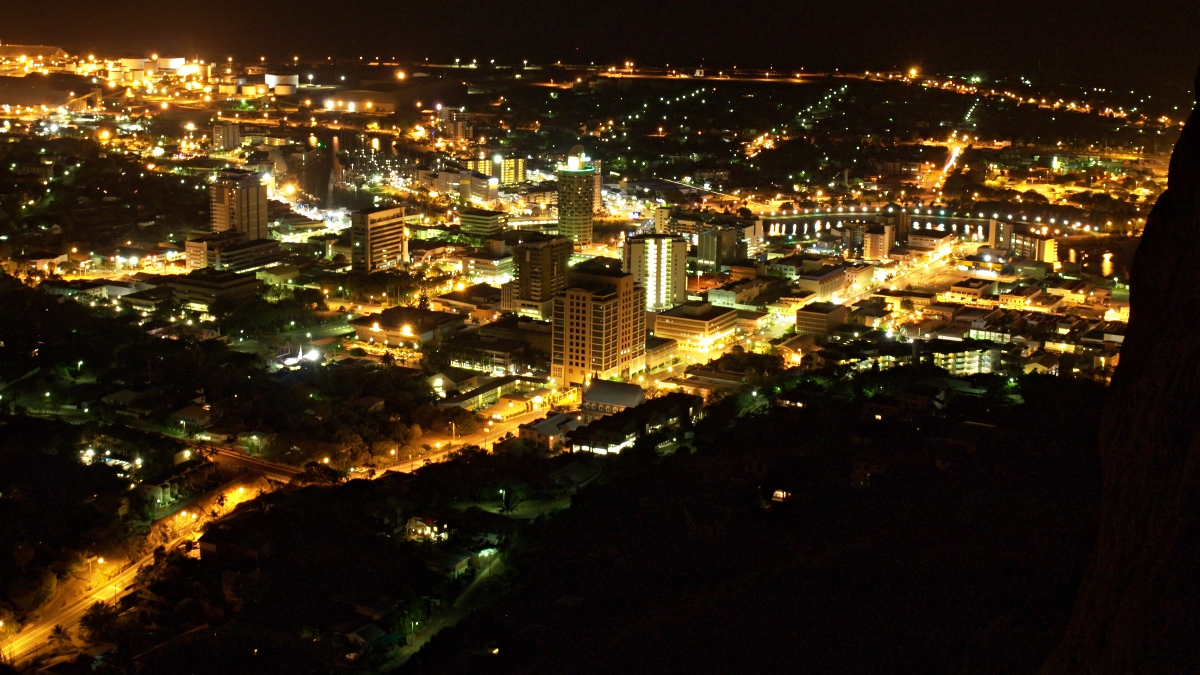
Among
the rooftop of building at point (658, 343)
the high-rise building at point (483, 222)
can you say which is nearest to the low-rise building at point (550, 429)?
the rooftop of building at point (658, 343)

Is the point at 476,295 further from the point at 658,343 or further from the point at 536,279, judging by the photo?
the point at 658,343

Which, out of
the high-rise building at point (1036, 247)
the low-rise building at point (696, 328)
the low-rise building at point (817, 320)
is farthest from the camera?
the high-rise building at point (1036, 247)

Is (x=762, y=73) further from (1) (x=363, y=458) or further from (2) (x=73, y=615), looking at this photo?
(2) (x=73, y=615)

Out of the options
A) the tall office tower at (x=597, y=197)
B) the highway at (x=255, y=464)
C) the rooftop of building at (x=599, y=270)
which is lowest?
the highway at (x=255, y=464)

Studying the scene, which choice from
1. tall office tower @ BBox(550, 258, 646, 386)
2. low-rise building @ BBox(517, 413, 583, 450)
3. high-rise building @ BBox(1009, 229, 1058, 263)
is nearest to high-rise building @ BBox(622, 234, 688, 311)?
tall office tower @ BBox(550, 258, 646, 386)

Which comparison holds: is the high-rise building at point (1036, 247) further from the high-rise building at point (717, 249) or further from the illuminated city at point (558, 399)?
the high-rise building at point (717, 249)

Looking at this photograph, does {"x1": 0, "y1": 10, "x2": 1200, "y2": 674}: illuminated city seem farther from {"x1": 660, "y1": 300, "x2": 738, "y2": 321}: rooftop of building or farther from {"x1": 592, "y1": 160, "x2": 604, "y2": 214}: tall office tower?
{"x1": 592, "y1": 160, "x2": 604, "y2": 214}: tall office tower

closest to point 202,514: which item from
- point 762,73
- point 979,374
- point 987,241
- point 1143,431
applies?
point 979,374
